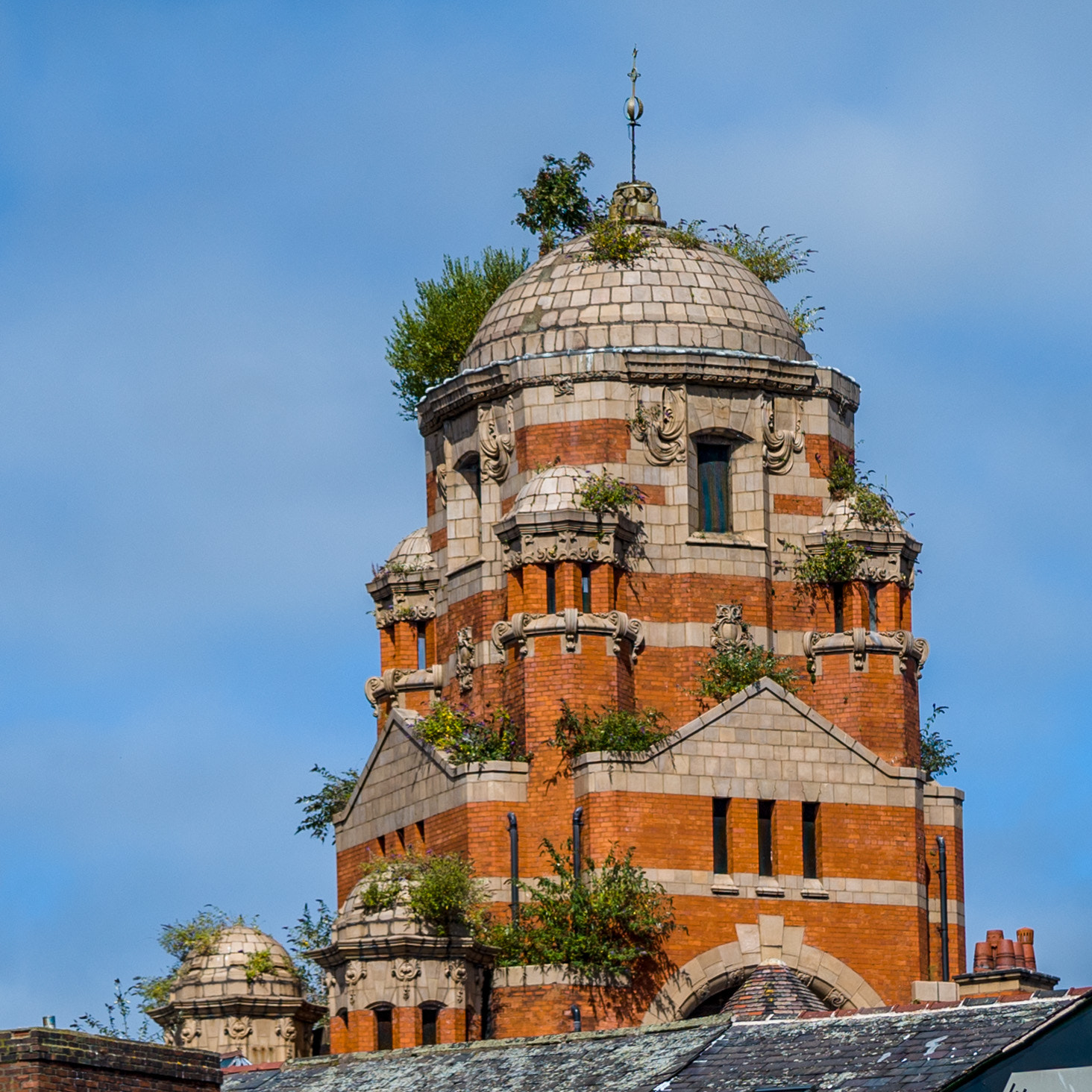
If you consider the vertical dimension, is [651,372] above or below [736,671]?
above

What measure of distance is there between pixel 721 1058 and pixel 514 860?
49.9 feet

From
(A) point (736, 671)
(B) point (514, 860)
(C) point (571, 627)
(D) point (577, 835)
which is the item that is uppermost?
(C) point (571, 627)

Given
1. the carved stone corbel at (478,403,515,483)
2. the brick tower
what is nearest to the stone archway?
the brick tower

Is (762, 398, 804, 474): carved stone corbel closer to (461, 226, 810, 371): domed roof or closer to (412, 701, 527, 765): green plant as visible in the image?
(461, 226, 810, 371): domed roof

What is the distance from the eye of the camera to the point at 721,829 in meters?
72.1

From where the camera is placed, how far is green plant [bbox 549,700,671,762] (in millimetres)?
71688

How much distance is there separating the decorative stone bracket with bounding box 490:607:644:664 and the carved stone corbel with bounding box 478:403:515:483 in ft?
13.9

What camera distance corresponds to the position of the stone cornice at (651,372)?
75.2 m

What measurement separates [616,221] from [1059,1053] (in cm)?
3051

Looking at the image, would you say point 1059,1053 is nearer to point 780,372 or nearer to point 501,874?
point 501,874

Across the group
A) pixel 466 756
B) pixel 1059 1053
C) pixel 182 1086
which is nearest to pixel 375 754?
pixel 466 756

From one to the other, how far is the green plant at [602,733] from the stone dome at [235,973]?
7082 millimetres

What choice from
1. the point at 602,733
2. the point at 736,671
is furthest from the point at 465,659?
the point at 736,671

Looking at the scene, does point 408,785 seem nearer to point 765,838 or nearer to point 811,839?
point 765,838
